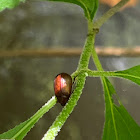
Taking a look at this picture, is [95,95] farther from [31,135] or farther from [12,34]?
[12,34]

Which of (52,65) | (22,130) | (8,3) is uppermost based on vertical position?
(52,65)

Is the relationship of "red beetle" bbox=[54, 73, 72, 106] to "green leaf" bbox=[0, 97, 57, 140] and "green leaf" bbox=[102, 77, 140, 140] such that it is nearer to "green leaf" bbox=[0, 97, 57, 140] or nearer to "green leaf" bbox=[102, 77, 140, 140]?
"green leaf" bbox=[0, 97, 57, 140]

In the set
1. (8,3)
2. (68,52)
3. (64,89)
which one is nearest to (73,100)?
(64,89)

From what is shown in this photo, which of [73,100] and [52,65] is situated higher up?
[52,65]

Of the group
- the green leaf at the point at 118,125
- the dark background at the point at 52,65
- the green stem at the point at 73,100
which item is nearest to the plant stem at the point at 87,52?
the green stem at the point at 73,100

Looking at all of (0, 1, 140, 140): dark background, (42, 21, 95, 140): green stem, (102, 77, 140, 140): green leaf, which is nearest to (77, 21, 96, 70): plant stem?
(42, 21, 95, 140): green stem

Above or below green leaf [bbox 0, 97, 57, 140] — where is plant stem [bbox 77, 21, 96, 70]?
above

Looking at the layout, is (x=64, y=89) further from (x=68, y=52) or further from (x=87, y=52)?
(x=68, y=52)
